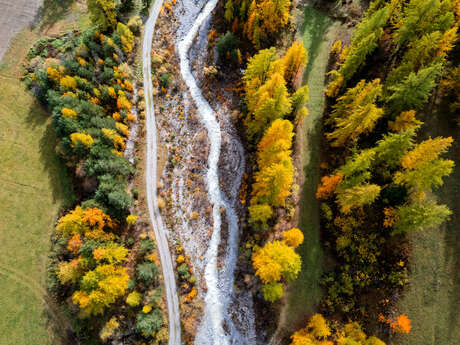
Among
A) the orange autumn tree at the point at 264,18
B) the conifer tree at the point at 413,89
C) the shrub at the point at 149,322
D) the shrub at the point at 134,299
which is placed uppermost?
the orange autumn tree at the point at 264,18

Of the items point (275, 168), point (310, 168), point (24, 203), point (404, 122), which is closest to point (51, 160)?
point (24, 203)

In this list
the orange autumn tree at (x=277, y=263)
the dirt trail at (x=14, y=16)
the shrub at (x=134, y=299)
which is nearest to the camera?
the orange autumn tree at (x=277, y=263)

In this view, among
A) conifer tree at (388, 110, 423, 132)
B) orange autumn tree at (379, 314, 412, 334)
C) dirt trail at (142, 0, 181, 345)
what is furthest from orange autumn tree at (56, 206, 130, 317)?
conifer tree at (388, 110, 423, 132)

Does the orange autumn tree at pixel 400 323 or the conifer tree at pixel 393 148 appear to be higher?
the conifer tree at pixel 393 148

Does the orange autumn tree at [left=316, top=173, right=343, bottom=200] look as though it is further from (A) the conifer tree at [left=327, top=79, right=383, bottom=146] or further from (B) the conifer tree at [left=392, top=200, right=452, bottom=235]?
(B) the conifer tree at [left=392, top=200, right=452, bottom=235]

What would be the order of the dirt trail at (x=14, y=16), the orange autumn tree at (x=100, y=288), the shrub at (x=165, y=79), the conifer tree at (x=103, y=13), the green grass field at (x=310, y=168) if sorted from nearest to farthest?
the orange autumn tree at (x=100, y=288) → the green grass field at (x=310, y=168) → the conifer tree at (x=103, y=13) → the shrub at (x=165, y=79) → the dirt trail at (x=14, y=16)

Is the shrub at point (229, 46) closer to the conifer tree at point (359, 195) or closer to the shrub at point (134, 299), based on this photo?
the conifer tree at point (359, 195)

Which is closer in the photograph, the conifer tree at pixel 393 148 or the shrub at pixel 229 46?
the conifer tree at pixel 393 148

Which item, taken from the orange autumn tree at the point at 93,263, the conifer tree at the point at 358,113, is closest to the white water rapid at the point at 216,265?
the orange autumn tree at the point at 93,263
